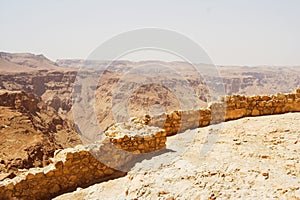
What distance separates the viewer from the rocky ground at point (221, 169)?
394cm

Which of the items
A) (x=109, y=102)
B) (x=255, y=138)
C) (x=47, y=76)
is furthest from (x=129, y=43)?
(x=47, y=76)

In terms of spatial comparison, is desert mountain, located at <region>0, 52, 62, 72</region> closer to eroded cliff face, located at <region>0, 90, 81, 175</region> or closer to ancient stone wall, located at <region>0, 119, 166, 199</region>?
eroded cliff face, located at <region>0, 90, 81, 175</region>

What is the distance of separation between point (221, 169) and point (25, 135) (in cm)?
2118

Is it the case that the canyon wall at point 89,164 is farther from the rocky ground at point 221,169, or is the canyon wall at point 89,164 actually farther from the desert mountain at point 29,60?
the desert mountain at point 29,60

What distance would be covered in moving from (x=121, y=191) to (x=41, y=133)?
69.0 ft

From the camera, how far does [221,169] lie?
456 cm

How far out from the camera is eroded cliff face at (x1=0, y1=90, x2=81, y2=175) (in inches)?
762

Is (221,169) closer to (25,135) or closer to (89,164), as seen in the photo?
(89,164)

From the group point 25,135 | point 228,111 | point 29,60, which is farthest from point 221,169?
point 29,60

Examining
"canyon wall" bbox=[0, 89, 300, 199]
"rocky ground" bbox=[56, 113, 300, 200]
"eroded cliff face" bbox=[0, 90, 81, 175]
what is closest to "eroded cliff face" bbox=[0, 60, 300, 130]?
"eroded cliff face" bbox=[0, 90, 81, 175]

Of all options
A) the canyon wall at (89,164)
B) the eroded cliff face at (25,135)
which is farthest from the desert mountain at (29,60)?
the canyon wall at (89,164)

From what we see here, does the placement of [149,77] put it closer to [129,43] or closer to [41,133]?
[41,133]

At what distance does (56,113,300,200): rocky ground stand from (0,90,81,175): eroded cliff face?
43.4 feet

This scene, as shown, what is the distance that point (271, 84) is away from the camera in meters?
85.1
